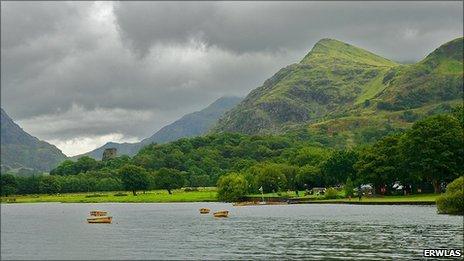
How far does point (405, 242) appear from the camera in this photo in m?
78.0

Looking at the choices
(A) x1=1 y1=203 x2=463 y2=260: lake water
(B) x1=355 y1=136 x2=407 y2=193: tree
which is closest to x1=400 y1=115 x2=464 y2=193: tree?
(B) x1=355 y1=136 x2=407 y2=193: tree

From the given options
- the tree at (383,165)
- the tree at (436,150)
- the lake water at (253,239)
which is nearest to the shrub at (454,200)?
the lake water at (253,239)

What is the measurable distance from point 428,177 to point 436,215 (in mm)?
60544

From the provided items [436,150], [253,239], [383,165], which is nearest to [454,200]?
[253,239]

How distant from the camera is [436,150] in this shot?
173375 mm

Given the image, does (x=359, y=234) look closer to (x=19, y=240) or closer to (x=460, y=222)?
(x=460, y=222)

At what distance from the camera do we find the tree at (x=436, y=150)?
558 ft

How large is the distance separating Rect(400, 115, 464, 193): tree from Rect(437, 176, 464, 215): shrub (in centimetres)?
4868

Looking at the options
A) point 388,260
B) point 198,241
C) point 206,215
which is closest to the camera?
point 388,260

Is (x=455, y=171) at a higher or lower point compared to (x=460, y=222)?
higher

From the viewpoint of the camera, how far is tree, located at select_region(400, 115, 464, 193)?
558 ft

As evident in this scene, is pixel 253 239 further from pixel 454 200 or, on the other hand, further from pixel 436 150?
pixel 436 150

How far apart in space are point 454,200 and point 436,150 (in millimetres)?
56890

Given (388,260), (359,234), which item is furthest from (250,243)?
(388,260)
